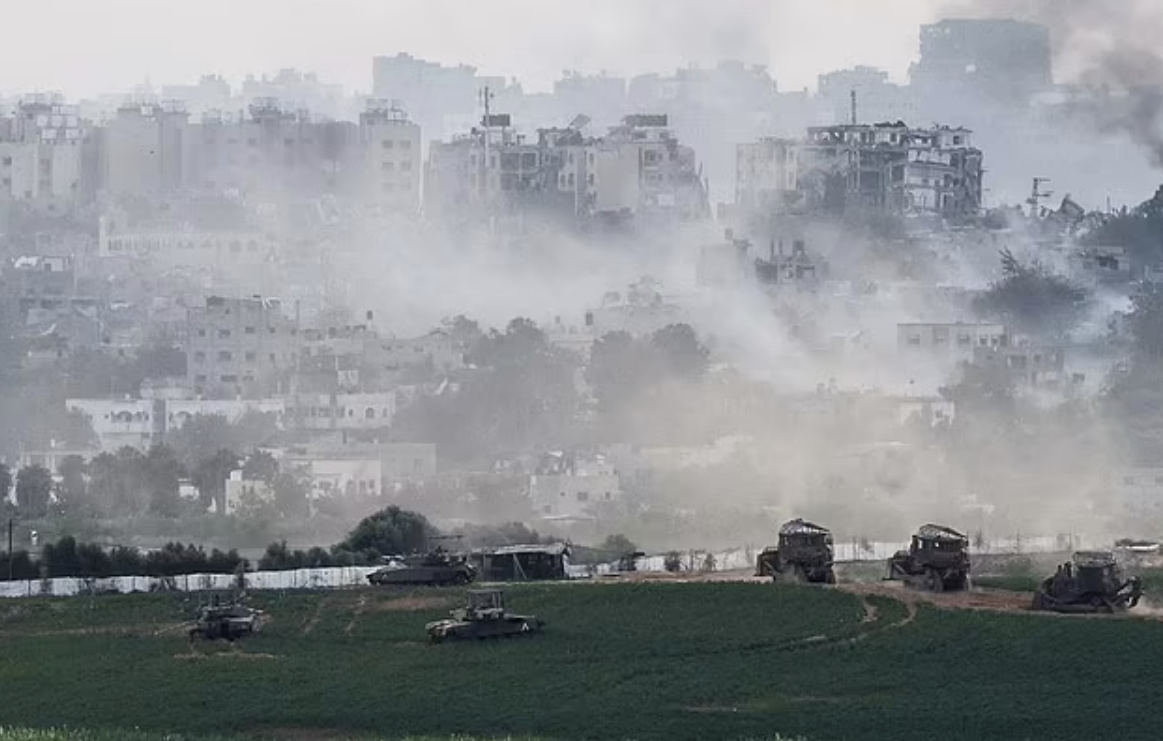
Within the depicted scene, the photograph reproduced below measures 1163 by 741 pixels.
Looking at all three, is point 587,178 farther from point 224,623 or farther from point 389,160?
point 224,623

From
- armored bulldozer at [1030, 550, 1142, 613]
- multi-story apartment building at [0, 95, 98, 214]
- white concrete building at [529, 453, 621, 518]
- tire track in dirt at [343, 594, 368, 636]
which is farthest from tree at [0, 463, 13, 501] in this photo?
multi-story apartment building at [0, 95, 98, 214]

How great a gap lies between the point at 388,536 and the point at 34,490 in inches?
595

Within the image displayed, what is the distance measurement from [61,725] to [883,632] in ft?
28.4

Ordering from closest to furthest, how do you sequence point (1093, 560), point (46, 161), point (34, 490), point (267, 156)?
point (1093, 560), point (34, 490), point (46, 161), point (267, 156)

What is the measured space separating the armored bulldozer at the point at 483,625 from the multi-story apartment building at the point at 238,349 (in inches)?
1464

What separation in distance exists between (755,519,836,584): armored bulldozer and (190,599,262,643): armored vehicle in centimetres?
645

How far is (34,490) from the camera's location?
2366 inches

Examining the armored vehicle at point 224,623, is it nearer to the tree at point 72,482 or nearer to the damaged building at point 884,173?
the tree at point 72,482

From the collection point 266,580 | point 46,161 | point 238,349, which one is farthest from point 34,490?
point 46,161

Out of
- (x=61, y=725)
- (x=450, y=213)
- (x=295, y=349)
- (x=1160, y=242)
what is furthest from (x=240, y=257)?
(x=61, y=725)

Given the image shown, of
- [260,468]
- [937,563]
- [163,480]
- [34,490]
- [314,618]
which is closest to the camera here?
[314,618]

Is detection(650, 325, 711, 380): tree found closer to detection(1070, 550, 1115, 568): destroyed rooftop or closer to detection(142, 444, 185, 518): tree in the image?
detection(142, 444, 185, 518): tree

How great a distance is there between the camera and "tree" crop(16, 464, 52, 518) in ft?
193

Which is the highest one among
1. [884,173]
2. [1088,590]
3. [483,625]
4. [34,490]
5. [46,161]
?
[46,161]
